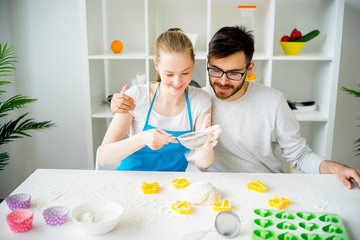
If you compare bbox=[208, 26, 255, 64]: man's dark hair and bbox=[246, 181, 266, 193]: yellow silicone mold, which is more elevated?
bbox=[208, 26, 255, 64]: man's dark hair

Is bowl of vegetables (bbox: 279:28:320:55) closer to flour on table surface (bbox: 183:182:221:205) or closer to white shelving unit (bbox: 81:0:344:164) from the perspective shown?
white shelving unit (bbox: 81:0:344:164)

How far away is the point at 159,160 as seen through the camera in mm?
1755

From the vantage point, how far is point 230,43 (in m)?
1.63

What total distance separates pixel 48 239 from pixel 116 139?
0.68 metres

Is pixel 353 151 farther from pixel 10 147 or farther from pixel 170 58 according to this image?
pixel 10 147

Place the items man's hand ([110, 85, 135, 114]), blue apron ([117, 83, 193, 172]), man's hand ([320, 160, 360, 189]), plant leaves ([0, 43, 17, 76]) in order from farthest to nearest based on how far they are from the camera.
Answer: plant leaves ([0, 43, 17, 76])
blue apron ([117, 83, 193, 172])
man's hand ([110, 85, 135, 114])
man's hand ([320, 160, 360, 189])

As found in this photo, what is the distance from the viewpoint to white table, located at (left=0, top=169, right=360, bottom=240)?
1.07 meters

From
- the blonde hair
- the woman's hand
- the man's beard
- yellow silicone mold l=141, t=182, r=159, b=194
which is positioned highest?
the blonde hair

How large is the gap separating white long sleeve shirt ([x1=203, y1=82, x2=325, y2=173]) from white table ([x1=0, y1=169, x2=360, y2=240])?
32 centimetres

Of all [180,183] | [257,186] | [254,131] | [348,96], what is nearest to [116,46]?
[254,131]

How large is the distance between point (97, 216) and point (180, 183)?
382 millimetres

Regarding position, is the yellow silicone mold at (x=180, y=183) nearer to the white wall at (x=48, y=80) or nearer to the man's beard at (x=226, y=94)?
the man's beard at (x=226, y=94)

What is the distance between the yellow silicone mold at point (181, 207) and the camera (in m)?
1.17

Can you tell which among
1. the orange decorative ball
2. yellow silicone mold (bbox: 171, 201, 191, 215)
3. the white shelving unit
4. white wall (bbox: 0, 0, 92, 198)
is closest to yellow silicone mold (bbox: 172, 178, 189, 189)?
yellow silicone mold (bbox: 171, 201, 191, 215)
